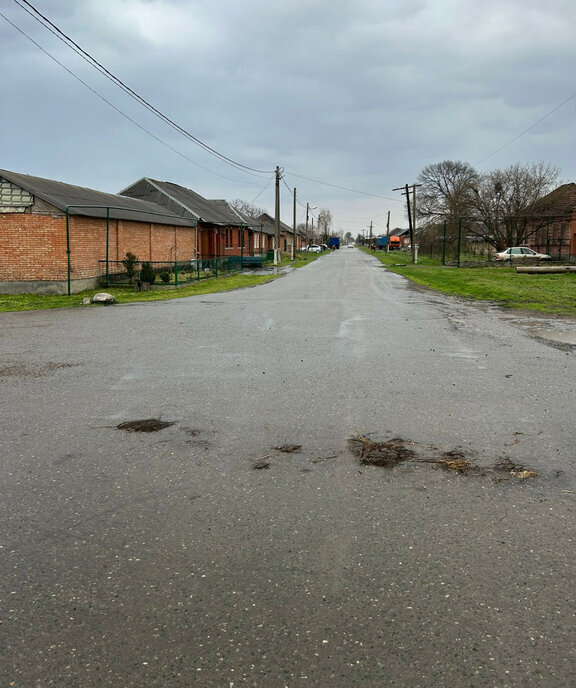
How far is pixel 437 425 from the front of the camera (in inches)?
223

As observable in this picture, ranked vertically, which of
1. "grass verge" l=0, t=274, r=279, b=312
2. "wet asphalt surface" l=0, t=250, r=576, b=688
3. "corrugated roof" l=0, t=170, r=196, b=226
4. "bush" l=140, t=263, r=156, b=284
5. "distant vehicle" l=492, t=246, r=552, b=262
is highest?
"corrugated roof" l=0, t=170, r=196, b=226

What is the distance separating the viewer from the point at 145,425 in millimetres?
5723

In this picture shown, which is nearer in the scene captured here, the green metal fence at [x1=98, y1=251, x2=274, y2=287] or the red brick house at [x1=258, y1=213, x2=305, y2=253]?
the green metal fence at [x1=98, y1=251, x2=274, y2=287]

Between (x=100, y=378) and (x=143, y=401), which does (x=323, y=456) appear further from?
(x=100, y=378)

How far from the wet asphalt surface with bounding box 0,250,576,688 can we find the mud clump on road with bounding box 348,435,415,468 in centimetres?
9

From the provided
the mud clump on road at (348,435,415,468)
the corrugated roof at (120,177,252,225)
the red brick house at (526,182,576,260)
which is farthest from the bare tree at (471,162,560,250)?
the mud clump on road at (348,435,415,468)

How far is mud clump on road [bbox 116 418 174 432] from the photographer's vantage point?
18.3 feet

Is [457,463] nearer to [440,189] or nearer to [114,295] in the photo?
[114,295]

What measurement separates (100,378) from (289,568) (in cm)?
530

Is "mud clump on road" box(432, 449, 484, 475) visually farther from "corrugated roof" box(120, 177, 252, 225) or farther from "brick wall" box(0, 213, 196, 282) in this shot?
"corrugated roof" box(120, 177, 252, 225)

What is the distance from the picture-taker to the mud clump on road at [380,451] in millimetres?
4730

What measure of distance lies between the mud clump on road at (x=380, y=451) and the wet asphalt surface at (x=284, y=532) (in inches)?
3.5

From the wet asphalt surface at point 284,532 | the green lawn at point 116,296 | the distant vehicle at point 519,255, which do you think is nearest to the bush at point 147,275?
the green lawn at point 116,296

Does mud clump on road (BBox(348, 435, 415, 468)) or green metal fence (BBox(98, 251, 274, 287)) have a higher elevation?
green metal fence (BBox(98, 251, 274, 287))
